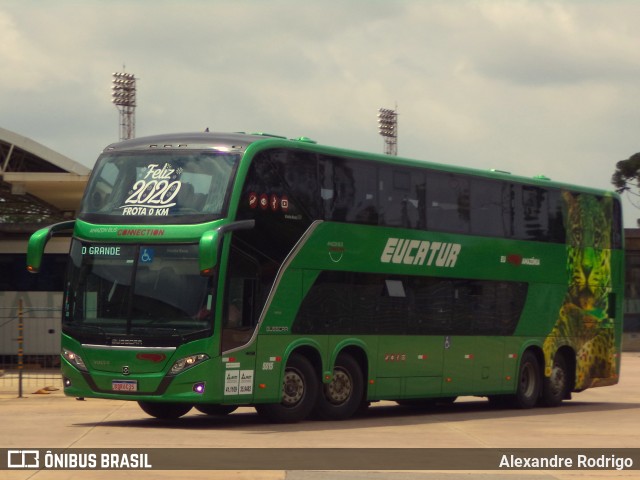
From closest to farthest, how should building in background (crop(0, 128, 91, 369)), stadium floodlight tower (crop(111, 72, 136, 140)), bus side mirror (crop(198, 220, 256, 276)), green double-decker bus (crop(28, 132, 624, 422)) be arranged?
bus side mirror (crop(198, 220, 256, 276)) < green double-decker bus (crop(28, 132, 624, 422)) < building in background (crop(0, 128, 91, 369)) < stadium floodlight tower (crop(111, 72, 136, 140))

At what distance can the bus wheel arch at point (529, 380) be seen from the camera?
25844 mm

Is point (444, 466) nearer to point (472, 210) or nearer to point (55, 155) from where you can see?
point (472, 210)

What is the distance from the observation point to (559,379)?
2697cm

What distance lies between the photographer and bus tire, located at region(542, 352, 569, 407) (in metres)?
26.6

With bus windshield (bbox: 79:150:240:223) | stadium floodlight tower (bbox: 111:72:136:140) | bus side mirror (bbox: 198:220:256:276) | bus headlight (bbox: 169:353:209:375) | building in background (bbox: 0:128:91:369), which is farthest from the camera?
stadium floodlight tower (bbox: 111:72:136:140)

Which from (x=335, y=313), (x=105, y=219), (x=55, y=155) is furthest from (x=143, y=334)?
(x=55, y=155)

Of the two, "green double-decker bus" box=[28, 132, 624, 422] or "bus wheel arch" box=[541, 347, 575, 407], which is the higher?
"green double-decker bus" box=[28, 132, 624, 422]

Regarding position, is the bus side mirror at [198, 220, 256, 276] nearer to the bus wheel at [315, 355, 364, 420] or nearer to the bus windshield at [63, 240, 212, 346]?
the bus windshield at [63, 240, 212, 346]

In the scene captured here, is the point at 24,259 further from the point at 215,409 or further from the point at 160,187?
the point at 160,187

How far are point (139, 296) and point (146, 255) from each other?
56 centimetres

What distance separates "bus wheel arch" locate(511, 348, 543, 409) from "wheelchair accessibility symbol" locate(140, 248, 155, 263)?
916cm

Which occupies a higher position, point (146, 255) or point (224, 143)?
point (224, 143)

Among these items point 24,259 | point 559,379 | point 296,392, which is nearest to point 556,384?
point 559,379

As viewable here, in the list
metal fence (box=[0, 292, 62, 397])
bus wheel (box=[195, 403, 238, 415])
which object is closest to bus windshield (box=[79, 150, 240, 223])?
bus wheel (box=[195, 403, 238, 415])
